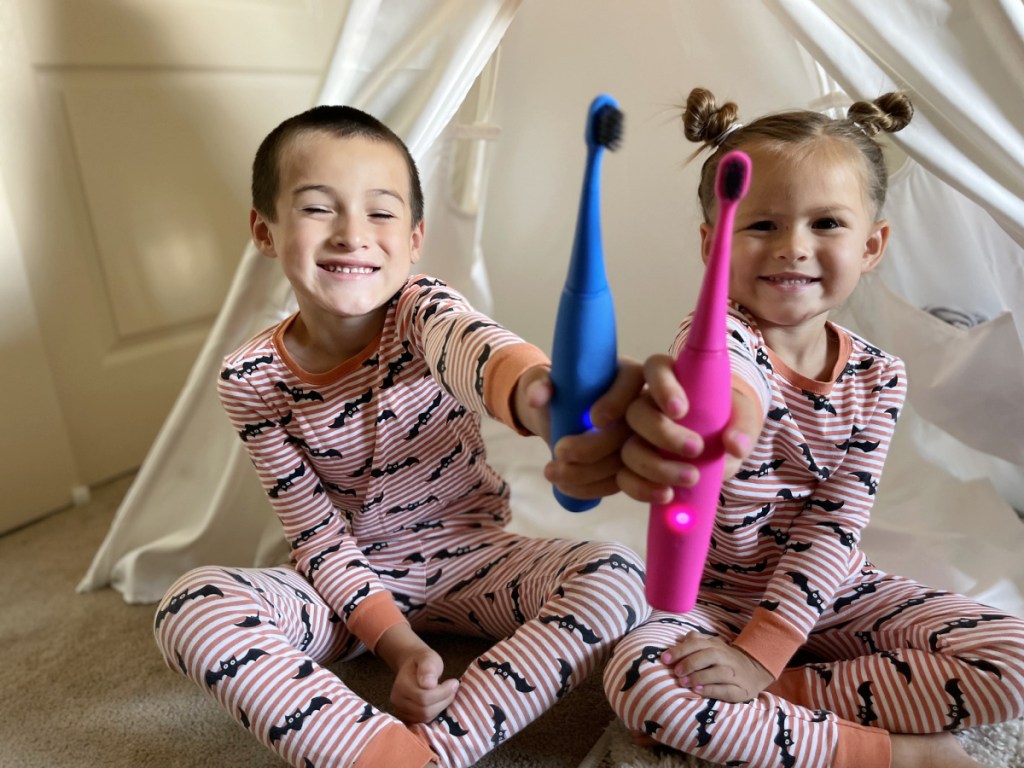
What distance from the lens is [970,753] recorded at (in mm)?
720

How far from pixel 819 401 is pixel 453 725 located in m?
0.48

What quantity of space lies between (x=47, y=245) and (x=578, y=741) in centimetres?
113

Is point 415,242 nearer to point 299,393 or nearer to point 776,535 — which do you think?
point 299,393

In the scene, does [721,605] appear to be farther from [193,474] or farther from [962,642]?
[193,474]

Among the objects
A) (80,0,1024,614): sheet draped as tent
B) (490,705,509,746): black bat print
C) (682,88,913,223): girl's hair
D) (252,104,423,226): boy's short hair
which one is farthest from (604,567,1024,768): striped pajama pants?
(252,104,423,226): boy's short hair

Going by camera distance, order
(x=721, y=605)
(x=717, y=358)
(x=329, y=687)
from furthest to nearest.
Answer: (x=721, y=605), (x=329, y=687), (x=717, y=358)

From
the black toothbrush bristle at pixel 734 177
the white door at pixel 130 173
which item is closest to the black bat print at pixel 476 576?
the black toothbrush bristle at pixel 734 177

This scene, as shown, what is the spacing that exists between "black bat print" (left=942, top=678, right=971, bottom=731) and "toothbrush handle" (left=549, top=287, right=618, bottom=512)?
48 centimetres

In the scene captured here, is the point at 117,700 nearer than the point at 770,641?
No

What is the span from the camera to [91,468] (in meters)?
1.40

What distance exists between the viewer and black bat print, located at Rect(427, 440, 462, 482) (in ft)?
2.98

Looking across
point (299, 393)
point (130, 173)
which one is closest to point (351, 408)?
point (299, 393)

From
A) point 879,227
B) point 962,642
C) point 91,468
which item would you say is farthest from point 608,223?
point 91,468

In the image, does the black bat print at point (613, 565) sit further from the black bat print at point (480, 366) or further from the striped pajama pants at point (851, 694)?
the black bat print at point (480, 366)
